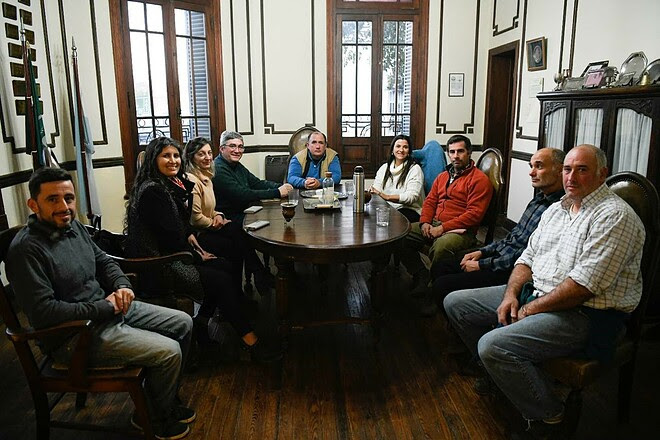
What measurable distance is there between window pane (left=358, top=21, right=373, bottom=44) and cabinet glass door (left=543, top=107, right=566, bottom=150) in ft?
8.28

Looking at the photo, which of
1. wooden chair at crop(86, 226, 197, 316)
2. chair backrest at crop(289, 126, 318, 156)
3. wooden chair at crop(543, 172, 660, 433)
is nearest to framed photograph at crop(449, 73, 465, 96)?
chair backrest at crop(289, 126, 318, 156)

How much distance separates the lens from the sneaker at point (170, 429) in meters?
1.80

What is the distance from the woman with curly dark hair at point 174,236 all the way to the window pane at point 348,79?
332 cm

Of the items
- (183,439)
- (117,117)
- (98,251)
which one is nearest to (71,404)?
(183,439)

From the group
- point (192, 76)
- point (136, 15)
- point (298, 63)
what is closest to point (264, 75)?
point (298, 63)

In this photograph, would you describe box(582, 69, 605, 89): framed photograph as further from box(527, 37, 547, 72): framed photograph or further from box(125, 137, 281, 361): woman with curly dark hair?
box(125, 137, 281, 361): woman with curly dark hair

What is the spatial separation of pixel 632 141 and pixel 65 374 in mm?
2874

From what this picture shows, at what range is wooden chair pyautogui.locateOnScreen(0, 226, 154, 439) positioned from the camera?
146 cm

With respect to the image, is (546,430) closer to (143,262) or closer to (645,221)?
(645,221)

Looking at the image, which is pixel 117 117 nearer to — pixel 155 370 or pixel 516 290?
pixel 155 370

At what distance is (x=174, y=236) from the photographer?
217 cm

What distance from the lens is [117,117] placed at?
431 cm

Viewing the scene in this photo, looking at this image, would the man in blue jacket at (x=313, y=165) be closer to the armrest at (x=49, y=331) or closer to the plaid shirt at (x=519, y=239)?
the plaid shirt at (x=519, y=239)

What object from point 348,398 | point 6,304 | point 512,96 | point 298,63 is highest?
point 298,63
